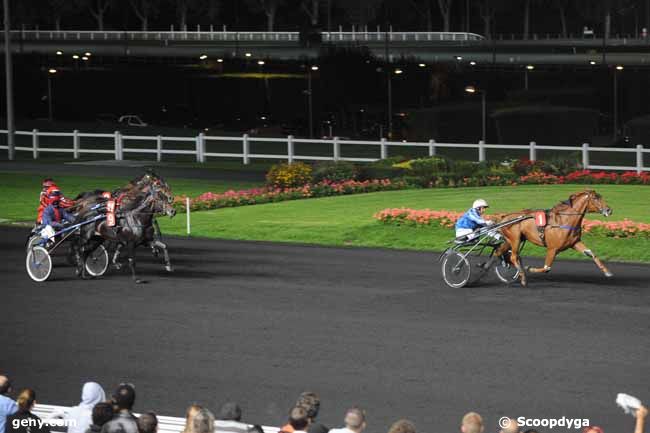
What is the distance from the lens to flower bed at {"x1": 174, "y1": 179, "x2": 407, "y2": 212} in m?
33.1

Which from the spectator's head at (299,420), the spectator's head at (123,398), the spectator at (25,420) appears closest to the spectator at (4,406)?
the spectator at (25,420)

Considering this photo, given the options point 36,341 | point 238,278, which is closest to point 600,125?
point 238,278

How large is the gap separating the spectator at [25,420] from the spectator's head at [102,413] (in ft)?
1.70

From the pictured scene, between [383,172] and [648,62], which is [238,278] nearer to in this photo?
[383,172]

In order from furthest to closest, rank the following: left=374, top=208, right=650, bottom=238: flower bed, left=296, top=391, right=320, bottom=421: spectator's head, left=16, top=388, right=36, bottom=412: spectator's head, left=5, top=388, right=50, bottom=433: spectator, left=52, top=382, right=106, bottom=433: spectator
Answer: left=374, top=208, right=650, bottom=238: flower bed
left=52, top=382, right=106, bottom=433: spectator
left=16, top=388, right=36, bottom=412: spectator's head
left=5, top=388, right=50, bottom=433: spectator
left=296, top=391, right=320, bottom=421: spectator's head

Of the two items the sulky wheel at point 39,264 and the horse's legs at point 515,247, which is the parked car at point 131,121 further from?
the horse's legs at point 515,247

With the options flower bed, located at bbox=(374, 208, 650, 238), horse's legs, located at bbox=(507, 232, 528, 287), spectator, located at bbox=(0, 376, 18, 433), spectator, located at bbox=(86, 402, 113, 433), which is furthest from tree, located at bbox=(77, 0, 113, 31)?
spectator, located at bbox=(86, 402, 113, 433)

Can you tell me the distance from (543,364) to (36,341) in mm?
6703

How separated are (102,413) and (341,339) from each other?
7351 mm

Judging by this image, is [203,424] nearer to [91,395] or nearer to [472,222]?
[91,395]

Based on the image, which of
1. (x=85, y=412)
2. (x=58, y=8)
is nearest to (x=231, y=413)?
(x=85, y=412)

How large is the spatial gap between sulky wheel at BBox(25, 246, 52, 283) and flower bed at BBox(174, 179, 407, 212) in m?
9.68

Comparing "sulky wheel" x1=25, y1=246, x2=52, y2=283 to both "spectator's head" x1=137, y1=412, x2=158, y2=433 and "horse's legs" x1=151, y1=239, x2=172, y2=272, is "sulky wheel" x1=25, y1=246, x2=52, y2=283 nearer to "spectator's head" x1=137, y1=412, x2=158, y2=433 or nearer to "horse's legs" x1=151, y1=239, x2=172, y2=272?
"horse's legs" x1=151, y1=239, x2=172, y2=272

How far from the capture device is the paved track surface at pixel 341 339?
46.6 ft
